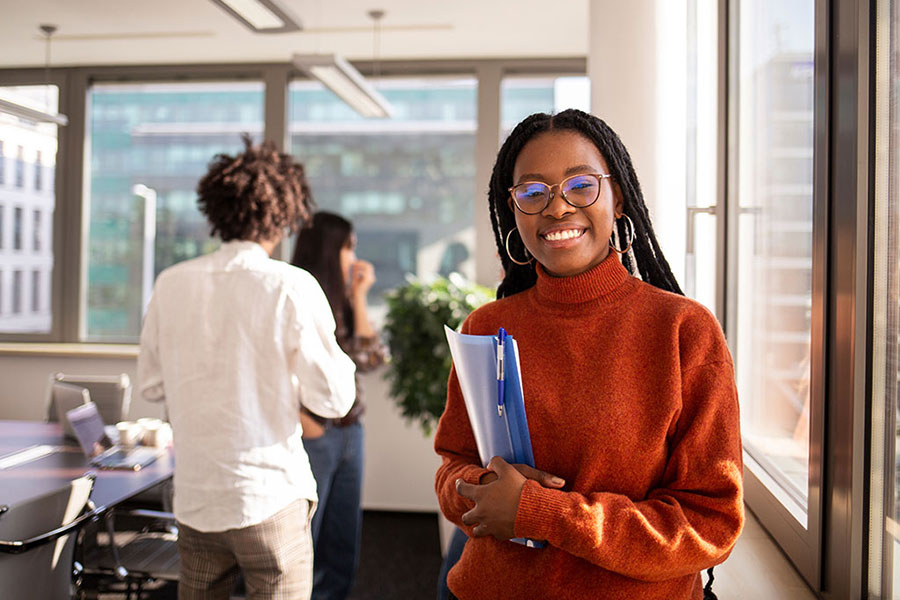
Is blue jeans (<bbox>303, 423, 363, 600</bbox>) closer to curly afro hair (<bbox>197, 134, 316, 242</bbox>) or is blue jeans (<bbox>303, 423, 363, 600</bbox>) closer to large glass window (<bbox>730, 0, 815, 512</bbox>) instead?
curly afro hair (<bbox>197, 134, 316, 242</bbox>)

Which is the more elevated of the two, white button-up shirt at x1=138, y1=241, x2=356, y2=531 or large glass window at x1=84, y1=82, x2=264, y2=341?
large glass window at x1=84, y1=82, x2=264, y2=341

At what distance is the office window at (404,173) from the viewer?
4977 mm

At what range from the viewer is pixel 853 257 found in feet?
3.41

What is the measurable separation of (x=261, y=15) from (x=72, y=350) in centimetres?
317

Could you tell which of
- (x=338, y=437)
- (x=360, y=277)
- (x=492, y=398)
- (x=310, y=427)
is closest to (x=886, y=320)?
(x=492, y=398)

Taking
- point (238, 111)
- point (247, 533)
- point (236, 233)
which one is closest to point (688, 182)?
point (236, 233)

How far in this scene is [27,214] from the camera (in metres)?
5.19

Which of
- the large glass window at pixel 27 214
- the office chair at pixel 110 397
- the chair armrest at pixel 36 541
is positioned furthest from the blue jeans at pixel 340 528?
the large glass window at pixel 27 214

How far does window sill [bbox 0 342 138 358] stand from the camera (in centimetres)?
483

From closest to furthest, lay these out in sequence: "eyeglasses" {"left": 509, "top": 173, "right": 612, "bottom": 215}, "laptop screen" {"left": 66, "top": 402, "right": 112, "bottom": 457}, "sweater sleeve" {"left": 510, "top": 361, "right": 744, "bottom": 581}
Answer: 1. "sweater sleeve" {"left": 510, "top": 361, "right": 744, "bottom": 581}
2. "eyeglasses" {"left": 509, "top": 173, "right": 612, "bottom": 215}
3. "laptop screen" {"left": 66, "top": 402, "right": 112, "bottom": 457}

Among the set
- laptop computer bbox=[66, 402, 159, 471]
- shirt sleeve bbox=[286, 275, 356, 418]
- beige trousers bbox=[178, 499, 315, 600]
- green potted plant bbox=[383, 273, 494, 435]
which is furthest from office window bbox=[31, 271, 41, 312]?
shirt sleeve bbox=[286, 275, 356, 418]

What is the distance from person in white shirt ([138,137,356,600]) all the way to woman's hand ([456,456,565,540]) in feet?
3.34

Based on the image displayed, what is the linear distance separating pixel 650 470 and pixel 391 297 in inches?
117

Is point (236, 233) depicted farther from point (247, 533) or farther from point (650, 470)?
point (650, 470)
